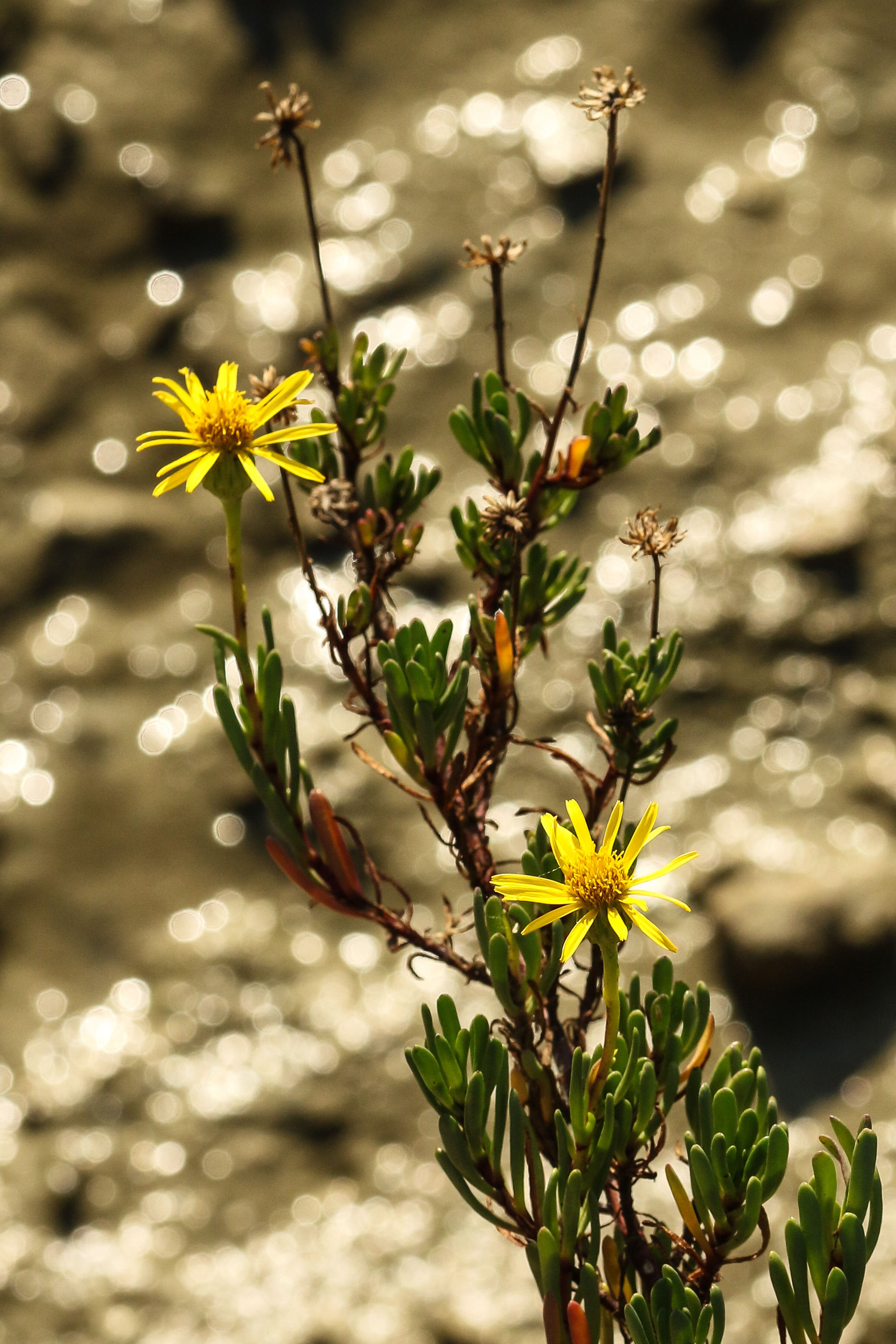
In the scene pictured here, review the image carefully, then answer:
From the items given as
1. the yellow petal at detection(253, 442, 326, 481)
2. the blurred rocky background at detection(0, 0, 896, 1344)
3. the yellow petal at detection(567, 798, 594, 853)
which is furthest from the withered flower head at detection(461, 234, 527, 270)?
the blurred rocky background at detection(0, 0, 896, 1344)

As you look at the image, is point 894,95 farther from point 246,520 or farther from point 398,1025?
point 398,1025

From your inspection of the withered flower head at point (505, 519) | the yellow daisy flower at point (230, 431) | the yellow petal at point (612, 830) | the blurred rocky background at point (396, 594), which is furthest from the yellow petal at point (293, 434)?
the blurred rocky background at point (396, 594)

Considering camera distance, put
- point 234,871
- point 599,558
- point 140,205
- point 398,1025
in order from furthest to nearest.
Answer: point 140,205 → point 599,558 → point 234,871 → point 398,1025

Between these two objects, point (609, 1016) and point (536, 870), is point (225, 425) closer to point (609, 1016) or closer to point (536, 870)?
point (536, 870)

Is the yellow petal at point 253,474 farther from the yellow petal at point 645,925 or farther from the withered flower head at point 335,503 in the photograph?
the yellow petal at point 645,925

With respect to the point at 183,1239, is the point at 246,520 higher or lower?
higher

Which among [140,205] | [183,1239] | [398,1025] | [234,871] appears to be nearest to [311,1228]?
[183,1239]
